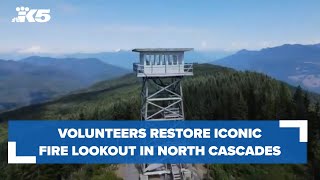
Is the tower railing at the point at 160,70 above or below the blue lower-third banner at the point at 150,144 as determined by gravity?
above

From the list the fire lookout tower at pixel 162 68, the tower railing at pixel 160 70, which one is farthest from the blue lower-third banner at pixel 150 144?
the tower railing at pixel 160 70

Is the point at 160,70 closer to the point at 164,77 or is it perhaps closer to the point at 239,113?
the point at 164,77

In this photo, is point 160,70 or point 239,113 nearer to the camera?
point 160,70

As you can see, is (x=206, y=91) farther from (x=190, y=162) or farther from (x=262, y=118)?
(x=190, y=162)

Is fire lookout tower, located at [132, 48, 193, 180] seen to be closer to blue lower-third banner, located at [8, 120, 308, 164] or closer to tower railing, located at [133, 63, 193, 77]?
tower railing, located at [133, 63, 193, 77]

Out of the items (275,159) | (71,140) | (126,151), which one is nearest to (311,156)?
(275,159)

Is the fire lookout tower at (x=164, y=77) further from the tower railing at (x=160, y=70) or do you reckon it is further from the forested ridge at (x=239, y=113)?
the forested ridge at (x=239, y=113)

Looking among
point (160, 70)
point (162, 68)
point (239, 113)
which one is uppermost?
point (162, 68)

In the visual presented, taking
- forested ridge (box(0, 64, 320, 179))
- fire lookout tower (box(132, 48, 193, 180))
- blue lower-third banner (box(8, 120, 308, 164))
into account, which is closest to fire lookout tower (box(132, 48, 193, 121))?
fire lookout tower (box(132, 48, 193, 180))

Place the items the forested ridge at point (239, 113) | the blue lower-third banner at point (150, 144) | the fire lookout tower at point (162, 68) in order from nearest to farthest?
1. the fire lookout tower at point (162, 68)
2. the blue lower-third banner at point (150, 144)
3. the forested ridge at point (239, 113)

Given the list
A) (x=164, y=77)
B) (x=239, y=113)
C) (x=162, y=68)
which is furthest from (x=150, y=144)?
(x=239, y=113)

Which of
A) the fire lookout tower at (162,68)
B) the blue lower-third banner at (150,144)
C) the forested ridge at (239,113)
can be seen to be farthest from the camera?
the forested ridge at (239,113)
